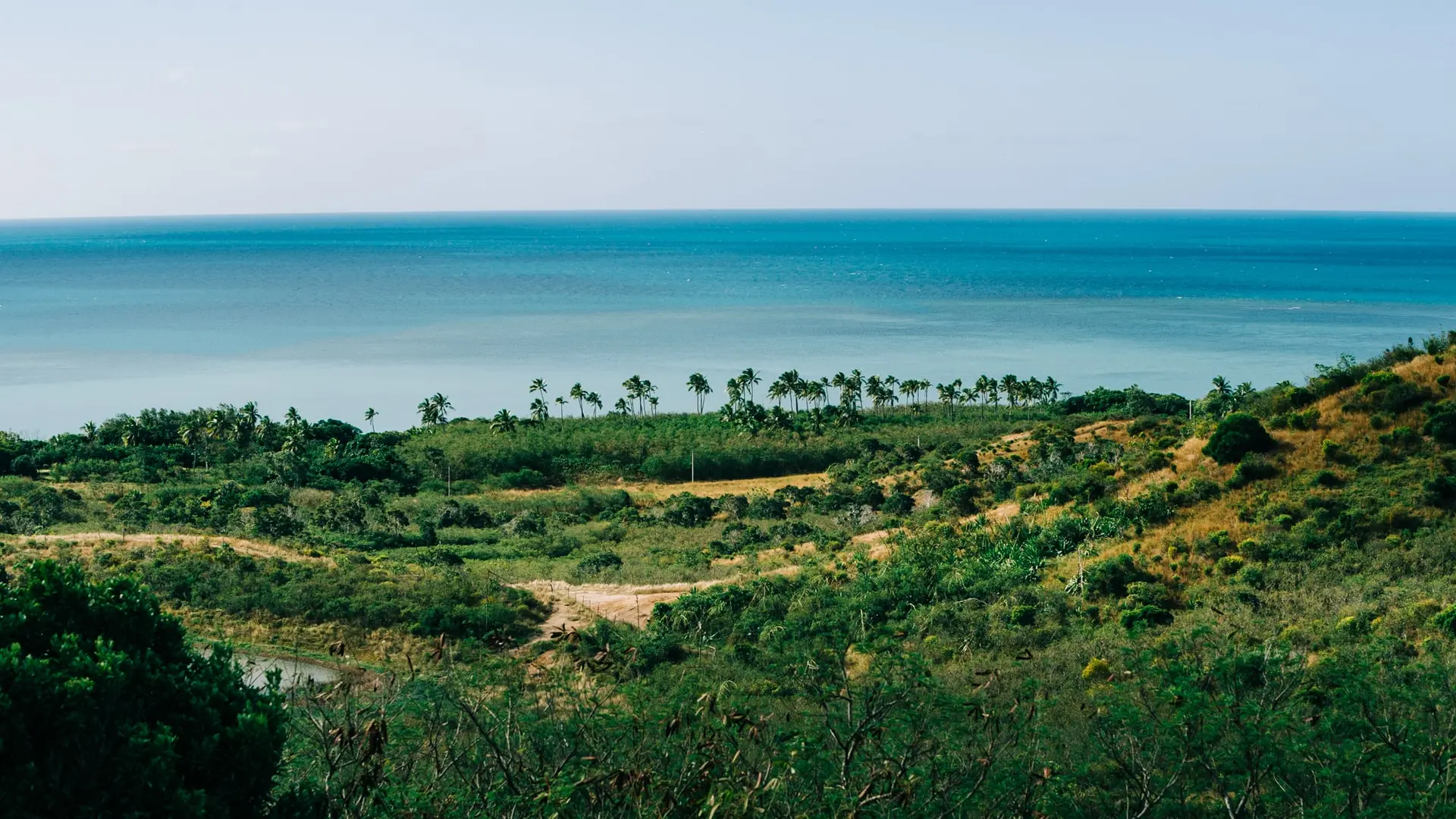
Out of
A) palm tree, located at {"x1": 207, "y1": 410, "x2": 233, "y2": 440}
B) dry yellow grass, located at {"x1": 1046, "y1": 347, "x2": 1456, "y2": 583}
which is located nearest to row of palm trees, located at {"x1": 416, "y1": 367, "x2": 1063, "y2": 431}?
palm tree, located at {"x1": 207, "y1": 410, "x2": 233, "y2": 440}

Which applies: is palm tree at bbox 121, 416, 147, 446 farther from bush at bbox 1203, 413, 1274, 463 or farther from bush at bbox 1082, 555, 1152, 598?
bush at bbox 1203, 413, 1274, 463

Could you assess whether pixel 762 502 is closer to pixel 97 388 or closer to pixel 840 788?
pixel 840 788

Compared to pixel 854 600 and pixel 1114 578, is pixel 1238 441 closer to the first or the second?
pixel 1114 578

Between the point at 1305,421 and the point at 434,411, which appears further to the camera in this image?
the point at 434,411

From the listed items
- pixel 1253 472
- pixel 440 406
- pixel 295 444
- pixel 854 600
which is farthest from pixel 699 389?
pixel 1253 472

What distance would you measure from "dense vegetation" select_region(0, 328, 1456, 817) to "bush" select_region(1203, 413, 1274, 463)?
0.11m

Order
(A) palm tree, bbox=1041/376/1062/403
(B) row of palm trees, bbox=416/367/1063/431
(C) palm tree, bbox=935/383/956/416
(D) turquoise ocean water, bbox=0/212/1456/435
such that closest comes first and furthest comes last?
(B) row of palm trees, bbox=416/367/1063/431
(C) palm tree, bbox=935/383/956/416
(A) palm tree, bbox=1041/376/1062/403
(D) turquoise ocean water, bbox=0/212/1456/435

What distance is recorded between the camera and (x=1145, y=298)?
17412 cm

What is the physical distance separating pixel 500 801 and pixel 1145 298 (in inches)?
6870

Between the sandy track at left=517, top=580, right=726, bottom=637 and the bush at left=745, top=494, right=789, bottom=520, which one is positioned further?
the bush at left=745, top=494, right=789, bottom=520

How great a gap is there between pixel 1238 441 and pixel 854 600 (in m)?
15.0

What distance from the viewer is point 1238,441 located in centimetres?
3872

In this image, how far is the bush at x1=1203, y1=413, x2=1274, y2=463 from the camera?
38781mm

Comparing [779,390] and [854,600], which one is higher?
[854,600]
